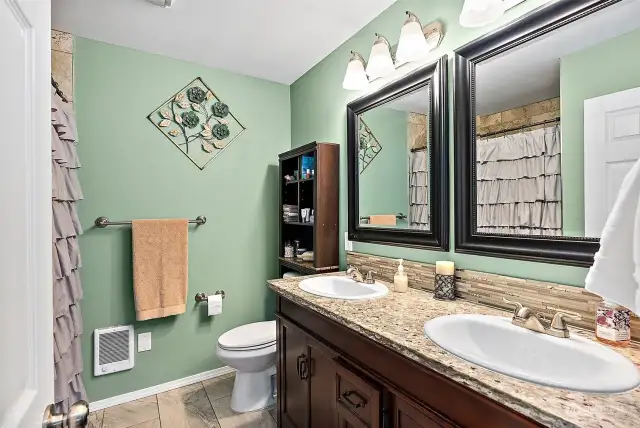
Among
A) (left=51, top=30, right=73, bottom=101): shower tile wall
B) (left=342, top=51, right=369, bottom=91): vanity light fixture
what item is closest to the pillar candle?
(left=342, top=51, right=369, bottom=91): vanity light fixture

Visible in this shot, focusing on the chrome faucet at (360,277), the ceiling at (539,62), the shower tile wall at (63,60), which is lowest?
the chrome faucet at (360,277)

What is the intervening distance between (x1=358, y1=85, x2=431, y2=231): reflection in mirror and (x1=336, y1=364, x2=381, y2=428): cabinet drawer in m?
0.79

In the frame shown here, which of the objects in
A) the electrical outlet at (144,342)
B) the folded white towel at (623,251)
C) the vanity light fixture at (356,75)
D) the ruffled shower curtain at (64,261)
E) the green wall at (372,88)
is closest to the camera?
the folded white towel at (623,251)

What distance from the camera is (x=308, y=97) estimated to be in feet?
8.54

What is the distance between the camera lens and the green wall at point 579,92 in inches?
39.9

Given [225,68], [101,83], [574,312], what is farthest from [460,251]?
[101,83]

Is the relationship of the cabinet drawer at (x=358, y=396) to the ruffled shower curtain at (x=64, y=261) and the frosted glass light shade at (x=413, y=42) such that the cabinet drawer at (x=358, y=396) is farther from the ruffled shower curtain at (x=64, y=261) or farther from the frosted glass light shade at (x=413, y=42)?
the frosted glass light shade at (x=413, y=42)

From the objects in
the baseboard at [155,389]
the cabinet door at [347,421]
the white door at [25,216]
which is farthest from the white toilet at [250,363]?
the white door at [25,216]

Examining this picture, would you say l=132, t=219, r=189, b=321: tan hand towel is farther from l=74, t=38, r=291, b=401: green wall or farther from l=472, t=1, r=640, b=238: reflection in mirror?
l=472, t=1, r=640, b=238: reflection in mirror

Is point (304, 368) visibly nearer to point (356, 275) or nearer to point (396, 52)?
point (356, 275)

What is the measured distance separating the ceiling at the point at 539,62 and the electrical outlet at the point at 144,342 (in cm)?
247

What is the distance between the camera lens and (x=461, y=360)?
85 centimetres

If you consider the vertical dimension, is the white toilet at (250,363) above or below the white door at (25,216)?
below

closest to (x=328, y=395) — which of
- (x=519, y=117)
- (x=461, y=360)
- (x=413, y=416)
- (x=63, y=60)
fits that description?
(x=413, y=416)
